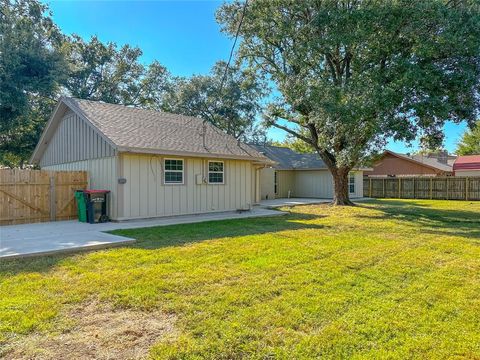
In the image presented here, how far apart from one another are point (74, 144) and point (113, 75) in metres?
17.2

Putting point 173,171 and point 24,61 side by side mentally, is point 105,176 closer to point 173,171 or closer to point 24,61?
point 173,171

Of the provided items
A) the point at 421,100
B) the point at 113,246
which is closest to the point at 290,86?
the point at 421,100

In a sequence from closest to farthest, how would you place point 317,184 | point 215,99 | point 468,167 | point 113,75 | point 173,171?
point 173,171, point 317,184, point 113,75, point 215,99, point 468,167

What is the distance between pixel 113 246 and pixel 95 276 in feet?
7.26

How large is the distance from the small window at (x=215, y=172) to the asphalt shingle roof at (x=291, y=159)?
977 centimetres

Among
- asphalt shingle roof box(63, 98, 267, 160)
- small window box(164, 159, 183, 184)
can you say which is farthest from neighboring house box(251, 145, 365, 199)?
small window box(164, 159, 183, 184)

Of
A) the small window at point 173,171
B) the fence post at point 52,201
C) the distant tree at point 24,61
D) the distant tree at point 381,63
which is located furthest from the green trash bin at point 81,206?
the distant tree at point 381,63

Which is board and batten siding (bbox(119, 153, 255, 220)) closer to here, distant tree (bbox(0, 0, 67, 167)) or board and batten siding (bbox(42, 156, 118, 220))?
board and batten siding (bbox(42, 156, 118, 220))

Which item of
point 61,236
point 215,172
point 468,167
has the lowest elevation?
point 61,236

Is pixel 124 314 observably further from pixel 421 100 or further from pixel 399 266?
pixel 421 100

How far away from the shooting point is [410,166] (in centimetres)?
3353

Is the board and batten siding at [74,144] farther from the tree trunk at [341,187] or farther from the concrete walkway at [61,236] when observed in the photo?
the tree trunk at [341,187]

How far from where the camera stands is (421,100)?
10695mm

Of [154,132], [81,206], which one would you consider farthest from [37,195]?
[154,132]
